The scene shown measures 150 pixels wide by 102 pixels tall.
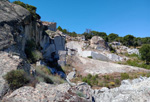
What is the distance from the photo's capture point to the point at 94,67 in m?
22.5

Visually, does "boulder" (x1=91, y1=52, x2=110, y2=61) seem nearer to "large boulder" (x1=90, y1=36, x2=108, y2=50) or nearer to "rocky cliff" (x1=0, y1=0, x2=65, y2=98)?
"large boulder" (x1=90, y1=36, x2=108, y2=50)

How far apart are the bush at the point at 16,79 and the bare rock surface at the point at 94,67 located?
57.5ft

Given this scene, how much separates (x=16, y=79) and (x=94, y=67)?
19.5m

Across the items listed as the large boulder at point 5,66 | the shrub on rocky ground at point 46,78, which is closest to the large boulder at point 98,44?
the shrub on rocky ground at point 46,78

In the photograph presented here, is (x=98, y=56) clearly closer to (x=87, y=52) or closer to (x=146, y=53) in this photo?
(x=87, y=52)

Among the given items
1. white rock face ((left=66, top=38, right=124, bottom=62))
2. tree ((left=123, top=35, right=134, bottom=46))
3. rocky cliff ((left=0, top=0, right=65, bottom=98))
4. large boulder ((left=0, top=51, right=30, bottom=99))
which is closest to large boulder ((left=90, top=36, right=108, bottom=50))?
white rock face ((left=66, top=38, right=124, bottom=62))

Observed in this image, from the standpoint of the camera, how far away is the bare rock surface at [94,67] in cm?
2159

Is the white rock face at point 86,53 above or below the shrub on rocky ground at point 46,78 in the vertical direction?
above

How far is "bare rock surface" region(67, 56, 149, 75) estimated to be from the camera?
2159 cm

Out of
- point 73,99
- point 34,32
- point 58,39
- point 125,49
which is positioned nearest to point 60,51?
point 58,39

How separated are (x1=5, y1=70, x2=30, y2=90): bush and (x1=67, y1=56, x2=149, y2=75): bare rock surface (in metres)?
17.5

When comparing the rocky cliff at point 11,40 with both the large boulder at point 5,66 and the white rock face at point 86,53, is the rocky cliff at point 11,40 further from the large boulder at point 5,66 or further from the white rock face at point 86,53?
the white rock face at point 86,53

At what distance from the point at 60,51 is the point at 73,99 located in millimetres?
19790

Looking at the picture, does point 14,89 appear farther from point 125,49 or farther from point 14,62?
point 125,49
